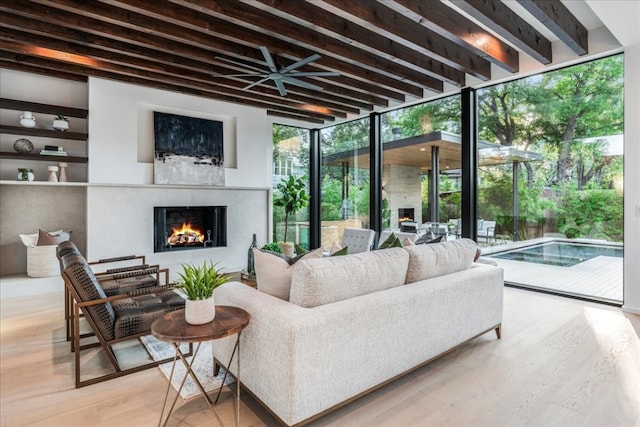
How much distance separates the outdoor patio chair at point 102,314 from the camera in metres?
2.27

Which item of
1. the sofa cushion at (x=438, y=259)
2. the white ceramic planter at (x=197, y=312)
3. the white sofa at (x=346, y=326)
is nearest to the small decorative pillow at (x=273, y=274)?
the white sofa at (x=346, y=326)

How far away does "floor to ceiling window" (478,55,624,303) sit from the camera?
3.99 m

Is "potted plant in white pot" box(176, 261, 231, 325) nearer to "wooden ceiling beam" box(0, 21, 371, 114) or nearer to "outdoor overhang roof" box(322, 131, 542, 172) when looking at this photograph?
"wooden ceiling beam" box(0, 21, 371, 114)

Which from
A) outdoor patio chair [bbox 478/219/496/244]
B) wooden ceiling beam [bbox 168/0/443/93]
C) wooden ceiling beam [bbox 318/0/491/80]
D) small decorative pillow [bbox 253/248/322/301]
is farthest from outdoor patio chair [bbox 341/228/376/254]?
small decorative pillow [bbox 253/248/322/301]

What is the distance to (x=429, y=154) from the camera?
18.4ft

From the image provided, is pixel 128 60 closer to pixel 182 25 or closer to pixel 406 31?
pixel 182 25

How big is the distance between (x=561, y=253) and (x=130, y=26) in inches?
214

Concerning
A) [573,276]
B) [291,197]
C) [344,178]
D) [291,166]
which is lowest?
[573,276]

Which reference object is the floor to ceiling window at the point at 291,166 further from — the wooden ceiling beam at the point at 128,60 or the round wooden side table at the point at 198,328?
the round wooden side table at the point at 198,328

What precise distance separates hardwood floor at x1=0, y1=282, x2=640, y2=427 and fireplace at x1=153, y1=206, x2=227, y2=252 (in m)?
2.34

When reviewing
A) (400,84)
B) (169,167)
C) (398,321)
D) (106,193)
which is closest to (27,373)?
(398,321)

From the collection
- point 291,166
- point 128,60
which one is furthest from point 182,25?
point 291,166

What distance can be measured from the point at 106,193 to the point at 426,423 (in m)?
4.87

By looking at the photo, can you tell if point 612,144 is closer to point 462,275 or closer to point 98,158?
point 462,275
